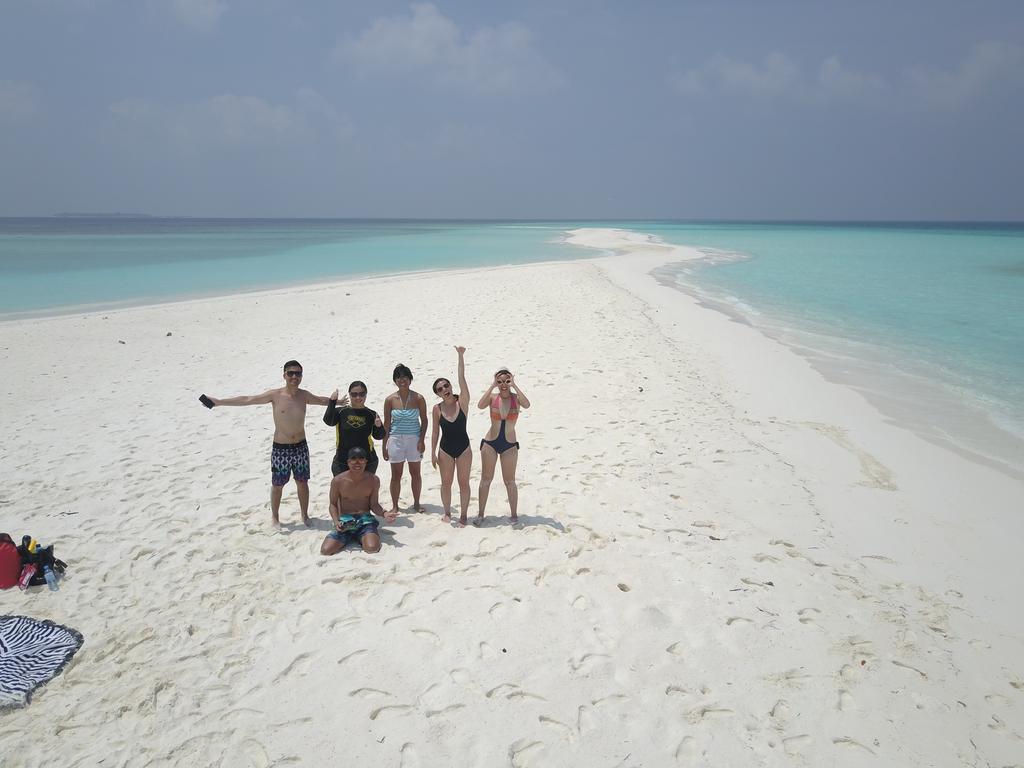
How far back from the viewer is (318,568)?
15.7 ft

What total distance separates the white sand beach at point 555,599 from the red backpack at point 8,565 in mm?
115

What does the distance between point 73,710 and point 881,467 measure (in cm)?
772

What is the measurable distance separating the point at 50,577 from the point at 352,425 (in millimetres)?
2503

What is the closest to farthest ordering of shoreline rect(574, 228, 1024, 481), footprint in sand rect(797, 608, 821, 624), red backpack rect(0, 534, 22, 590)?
footprint in sand rect(797, 608, 821, 624) → red backpack rect(0, 534, 22, 590) → shoreline rect(574, 228, 1024, 481)

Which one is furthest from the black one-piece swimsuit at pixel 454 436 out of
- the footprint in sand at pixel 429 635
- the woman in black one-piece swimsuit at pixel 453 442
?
the footprint in sand at pixel 429 635

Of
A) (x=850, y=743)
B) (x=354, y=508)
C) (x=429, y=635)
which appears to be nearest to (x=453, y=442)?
(x=354, y=508)

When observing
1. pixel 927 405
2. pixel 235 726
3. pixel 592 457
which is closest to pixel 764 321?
pixel 927 405

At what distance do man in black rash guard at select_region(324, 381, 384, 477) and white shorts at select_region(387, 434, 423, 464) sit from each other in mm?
160

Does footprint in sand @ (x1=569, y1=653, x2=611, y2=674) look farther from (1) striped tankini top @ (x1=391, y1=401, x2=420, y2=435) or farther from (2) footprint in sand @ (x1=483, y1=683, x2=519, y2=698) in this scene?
(1) striped tankini top @ (x1=391, y1=401, x2=420, y2=435)

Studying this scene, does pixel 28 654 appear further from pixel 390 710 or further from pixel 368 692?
pixel 390 710

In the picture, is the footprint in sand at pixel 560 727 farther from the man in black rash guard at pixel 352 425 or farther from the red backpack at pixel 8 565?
the red backpack at pixel 8 565

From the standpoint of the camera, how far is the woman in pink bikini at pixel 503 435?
5102 millimetres

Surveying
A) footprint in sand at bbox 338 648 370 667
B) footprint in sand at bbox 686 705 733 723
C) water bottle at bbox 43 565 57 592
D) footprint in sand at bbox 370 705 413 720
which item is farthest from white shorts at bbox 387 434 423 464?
footprint in sand at bbox 686 705 733 723

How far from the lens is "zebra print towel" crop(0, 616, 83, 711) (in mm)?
3531
